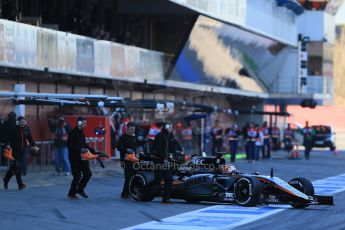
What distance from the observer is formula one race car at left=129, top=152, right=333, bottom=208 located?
16.6 meters

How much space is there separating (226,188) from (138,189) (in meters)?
1.89

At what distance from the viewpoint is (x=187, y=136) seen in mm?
33750

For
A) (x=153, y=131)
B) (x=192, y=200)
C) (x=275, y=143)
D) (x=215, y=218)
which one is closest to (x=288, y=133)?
(x=275, y=143)

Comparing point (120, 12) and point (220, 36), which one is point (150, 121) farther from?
point (220, 36)

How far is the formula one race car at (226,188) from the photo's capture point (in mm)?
16562

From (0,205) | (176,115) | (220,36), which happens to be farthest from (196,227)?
(220,36)

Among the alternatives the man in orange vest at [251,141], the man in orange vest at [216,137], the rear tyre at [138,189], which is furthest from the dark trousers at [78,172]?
the man in orange vest at [251,141]

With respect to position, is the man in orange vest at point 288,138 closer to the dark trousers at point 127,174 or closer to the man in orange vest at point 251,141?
the man in orange vest at point 251,141

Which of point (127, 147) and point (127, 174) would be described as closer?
point (127, 174)

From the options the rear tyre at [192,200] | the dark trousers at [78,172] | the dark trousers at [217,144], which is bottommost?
the rear tyre at [192,200]

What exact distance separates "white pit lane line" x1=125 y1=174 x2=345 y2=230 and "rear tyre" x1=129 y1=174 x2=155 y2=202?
4.57ft

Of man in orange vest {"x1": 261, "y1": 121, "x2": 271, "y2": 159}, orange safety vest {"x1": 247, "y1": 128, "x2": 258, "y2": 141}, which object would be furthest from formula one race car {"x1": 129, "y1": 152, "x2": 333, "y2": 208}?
man in orange vest {"x1": 261, "y1": 121, "x2": 271, "y2": 159}

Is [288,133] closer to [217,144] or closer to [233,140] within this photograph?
[217,144]

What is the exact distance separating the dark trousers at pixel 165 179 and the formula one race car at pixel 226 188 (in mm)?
148
